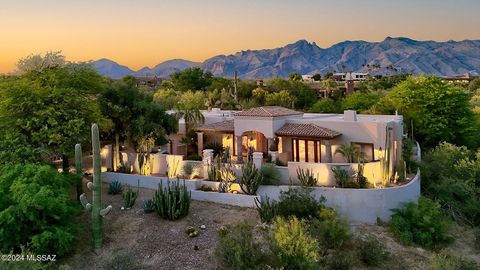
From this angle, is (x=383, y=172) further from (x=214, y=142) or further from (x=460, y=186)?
(x=214, y=142)

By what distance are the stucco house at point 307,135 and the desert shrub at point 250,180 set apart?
227 centimetres

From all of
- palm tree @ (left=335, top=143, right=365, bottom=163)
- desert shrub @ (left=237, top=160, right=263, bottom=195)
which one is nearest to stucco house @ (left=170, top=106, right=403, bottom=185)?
palm tree @ (left=335, top=143, right=365, bottom=163)

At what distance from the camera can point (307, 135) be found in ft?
78.3

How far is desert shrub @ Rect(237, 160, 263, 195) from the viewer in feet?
→ 66.4

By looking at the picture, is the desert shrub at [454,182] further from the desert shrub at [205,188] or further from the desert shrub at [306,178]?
the desert shrub at [205,188]

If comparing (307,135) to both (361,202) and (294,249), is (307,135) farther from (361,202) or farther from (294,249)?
(294,249)

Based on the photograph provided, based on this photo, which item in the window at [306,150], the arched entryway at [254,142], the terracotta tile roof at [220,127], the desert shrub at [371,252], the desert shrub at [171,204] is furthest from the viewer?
the terracotta tile roof at [220,127]

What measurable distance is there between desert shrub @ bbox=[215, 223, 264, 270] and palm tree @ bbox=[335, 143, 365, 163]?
9469mm

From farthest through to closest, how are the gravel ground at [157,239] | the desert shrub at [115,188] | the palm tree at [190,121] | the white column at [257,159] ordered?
the palm tree at [190,121] < the white column at [257,159] < the desert shrub at [115,188] < the gravel ground at [157,239]

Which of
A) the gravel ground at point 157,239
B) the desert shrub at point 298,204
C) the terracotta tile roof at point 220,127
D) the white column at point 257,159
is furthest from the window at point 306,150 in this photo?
the gravel ground at point 157,239

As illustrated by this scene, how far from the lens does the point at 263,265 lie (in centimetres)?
1395

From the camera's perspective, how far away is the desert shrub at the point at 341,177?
66.6 feet

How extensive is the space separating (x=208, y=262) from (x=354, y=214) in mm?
7603

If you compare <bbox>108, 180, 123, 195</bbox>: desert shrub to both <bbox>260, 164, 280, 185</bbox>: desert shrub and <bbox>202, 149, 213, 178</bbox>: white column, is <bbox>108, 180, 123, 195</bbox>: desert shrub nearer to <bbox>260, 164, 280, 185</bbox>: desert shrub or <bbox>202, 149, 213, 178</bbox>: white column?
<bbox>202, 149, 213, 178</bbox>: white column
